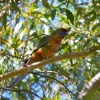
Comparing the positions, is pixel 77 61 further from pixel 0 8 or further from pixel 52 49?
pixel 0 8

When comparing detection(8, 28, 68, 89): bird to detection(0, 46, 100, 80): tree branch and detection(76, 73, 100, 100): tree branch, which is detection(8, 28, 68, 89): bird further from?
detection(76, 73, 100, 100): tree branch

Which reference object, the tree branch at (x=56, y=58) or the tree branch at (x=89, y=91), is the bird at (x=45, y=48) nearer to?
the tree branch at (x=56, y=58)

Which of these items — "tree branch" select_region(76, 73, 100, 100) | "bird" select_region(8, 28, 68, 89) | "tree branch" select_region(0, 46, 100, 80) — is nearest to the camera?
"tree branch" select_region(76, 73, 100, 100)

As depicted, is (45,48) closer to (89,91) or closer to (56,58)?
(56,58)

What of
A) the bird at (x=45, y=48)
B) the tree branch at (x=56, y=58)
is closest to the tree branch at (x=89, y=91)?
the tree branch at (x=56, y=58)

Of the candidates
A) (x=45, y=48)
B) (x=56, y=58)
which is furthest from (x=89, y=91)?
(x=45, y=48)

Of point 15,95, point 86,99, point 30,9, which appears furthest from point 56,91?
point 86,99

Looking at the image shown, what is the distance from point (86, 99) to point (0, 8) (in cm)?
112

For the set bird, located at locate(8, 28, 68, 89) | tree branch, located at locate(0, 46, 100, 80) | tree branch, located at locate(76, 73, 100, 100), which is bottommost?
tree branch, located at locate(76, 73, 100, 100)

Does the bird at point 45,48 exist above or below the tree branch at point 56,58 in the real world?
above

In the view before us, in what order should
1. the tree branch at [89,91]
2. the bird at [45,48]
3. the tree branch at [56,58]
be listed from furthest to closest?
1. the bird at [45,48]
2. the tree branch at [56,58]
3. the tree branch at [89,91]

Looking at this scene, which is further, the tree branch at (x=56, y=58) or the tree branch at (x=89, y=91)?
the tree branch at (x=56, y=58)

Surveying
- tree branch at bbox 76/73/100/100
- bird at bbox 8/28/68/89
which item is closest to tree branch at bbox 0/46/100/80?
tree branch at bbox 76/73/100/100

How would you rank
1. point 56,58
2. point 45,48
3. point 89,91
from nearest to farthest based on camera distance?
point 89,91 < point 56,58 < point 45,48
